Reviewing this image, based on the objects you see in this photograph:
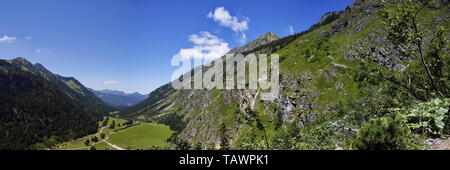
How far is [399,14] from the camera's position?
37.8 ft

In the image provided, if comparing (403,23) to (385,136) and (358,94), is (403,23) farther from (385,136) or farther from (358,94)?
(358,94)

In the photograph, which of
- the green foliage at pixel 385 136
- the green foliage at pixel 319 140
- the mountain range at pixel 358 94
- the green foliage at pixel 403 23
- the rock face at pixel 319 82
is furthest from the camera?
the rock face at pixel 319 82

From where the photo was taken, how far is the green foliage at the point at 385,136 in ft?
22.2

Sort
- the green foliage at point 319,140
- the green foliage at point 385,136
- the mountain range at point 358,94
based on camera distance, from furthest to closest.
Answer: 1. the green foliage at point 319,140
2. the mountain range at point 358,94
3. the green foliage at point 385,136

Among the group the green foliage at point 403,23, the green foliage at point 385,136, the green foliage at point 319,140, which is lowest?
the green foliage at point 319,140

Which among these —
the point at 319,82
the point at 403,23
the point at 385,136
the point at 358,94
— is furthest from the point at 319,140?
the point at 319,82

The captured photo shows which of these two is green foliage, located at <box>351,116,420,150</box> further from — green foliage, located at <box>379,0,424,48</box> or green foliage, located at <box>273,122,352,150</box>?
green foliage, located at <box>379,0,424,48</box>

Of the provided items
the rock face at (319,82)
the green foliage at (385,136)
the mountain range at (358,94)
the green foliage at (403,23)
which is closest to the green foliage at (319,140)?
the mountain range at (358,94)

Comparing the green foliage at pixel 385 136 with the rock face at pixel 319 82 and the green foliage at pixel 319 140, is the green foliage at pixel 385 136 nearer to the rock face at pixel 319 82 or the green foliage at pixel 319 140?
the green foliage at pixel 319 140
